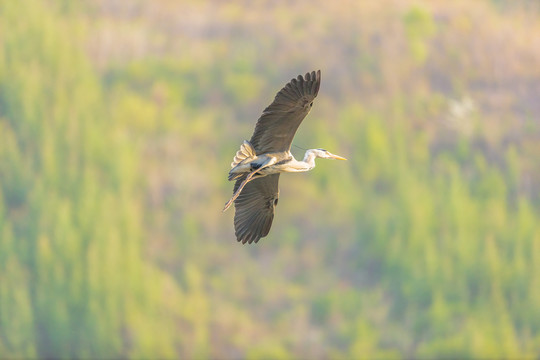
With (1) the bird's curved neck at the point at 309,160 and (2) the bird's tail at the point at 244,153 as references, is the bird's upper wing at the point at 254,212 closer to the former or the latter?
(1) the bird's curved neck at the point at 309,160

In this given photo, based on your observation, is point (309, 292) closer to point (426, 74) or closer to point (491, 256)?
point (491, 256)

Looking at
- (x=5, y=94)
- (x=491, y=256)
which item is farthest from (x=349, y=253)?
(x=5, y=94)

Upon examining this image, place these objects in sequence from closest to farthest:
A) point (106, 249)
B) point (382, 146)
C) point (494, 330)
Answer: point (494, 330) → point (106, 249) → point (382, 146)

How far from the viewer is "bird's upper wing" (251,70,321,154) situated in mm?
12258

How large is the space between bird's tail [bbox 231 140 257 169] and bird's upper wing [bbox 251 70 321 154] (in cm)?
15

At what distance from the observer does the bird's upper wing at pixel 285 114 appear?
12258 millimetres

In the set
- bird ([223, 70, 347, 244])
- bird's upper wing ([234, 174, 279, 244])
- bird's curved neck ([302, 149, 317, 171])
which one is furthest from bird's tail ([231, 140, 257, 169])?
bird's upper wing ([234, 174, 279, 244])

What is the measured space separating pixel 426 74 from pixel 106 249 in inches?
729

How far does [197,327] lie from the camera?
45.8 metres

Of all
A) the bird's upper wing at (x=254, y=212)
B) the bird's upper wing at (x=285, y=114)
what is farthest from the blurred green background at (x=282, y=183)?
the bird's upper wing at (x=285, y=114)

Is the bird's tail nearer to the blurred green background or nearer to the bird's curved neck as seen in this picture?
the bird's curved neck

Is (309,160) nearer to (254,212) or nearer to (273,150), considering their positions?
(273,150)

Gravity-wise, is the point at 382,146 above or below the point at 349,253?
above

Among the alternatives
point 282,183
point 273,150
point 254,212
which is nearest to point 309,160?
point 273,150
